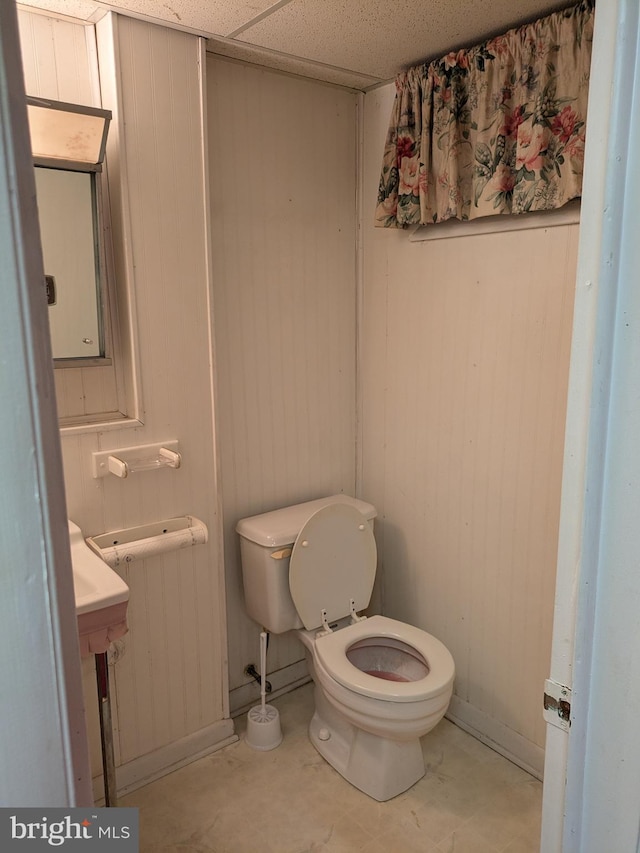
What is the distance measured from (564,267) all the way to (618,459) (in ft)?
4.12

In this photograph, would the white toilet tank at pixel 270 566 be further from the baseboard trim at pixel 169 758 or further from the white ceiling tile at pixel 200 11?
the white ceiling tile at pixel 200 11

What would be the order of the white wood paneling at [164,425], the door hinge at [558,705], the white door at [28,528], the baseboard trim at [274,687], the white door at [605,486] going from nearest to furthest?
the white door at [28,528]
the white door at [605,486]
the door hinge at [558,705]
the white wood paneling at [164,425]
the baseboard trim at [274,687]

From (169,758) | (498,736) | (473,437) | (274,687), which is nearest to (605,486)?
(473,437)

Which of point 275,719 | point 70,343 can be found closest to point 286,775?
point 275,719

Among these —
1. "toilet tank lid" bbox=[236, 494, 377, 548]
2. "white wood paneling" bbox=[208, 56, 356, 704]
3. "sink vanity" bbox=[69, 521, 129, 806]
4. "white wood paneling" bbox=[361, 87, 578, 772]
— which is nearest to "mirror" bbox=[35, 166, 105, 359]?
"white wood paneling" bbox=[208, 56, 356, 704]

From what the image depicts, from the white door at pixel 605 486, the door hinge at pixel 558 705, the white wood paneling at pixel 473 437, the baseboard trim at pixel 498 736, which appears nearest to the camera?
the white door at pixel 605 486

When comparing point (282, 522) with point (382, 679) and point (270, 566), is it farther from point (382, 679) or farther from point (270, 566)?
point (382, 679)

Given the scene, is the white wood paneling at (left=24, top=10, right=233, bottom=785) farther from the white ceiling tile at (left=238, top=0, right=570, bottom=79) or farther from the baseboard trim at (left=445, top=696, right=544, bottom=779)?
the baseboard trim at (left=445, top=696, right=544, bottom=779)

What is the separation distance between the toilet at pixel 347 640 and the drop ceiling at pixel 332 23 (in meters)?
1.48

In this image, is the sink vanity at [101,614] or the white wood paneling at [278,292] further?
the white wood paneling at [278,292]

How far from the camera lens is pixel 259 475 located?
7.82ft

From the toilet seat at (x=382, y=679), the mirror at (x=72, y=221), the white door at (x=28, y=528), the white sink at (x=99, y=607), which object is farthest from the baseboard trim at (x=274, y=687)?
the white door at (x=28, y=528)

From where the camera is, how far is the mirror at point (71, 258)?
1.74m

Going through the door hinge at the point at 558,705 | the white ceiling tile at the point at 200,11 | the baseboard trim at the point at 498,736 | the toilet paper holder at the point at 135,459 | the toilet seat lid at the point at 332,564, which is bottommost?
the baseboard trim at the point at 498,736
